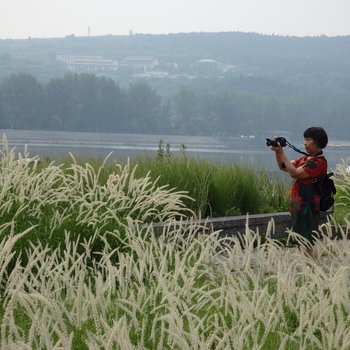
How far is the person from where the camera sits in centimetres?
903

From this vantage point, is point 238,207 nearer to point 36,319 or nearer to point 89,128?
point 36,319

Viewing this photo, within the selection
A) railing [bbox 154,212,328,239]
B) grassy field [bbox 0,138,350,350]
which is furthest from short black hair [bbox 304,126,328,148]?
grassy field [bbox 0,138,350,350]

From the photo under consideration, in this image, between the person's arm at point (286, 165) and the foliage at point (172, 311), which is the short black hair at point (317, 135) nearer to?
the person's arm at point (286, 165)

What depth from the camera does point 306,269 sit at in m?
4.80

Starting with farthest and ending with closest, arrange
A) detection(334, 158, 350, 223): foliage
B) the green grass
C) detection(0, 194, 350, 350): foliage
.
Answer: detection(334, 158, 350, 223): foliage → the green grass → detection(0, 194, 350, 350): foliage

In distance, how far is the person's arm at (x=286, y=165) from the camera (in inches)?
344

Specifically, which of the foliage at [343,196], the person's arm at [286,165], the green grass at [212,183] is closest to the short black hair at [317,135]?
the person's arm at [286,165]

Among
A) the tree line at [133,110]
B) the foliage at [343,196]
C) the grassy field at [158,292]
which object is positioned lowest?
the tree line at [133,110]

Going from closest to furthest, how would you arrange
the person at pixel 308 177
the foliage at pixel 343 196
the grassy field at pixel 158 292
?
the grassy field at pixel 158 292 < the person at pixel 308 177 < the foliage at pixel 343 196

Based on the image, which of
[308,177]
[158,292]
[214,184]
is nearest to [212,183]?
[214,184]

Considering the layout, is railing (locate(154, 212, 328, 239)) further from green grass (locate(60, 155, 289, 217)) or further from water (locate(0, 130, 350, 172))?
water (locate(0, 130, 350, 172))

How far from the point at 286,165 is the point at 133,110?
6414 inches

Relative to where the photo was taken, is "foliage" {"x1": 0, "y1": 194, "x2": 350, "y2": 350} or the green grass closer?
"foliage" {"x1": 0, "y1": 194, "x2": 350, "y2": 350}

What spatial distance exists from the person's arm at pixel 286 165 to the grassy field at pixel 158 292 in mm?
1389
